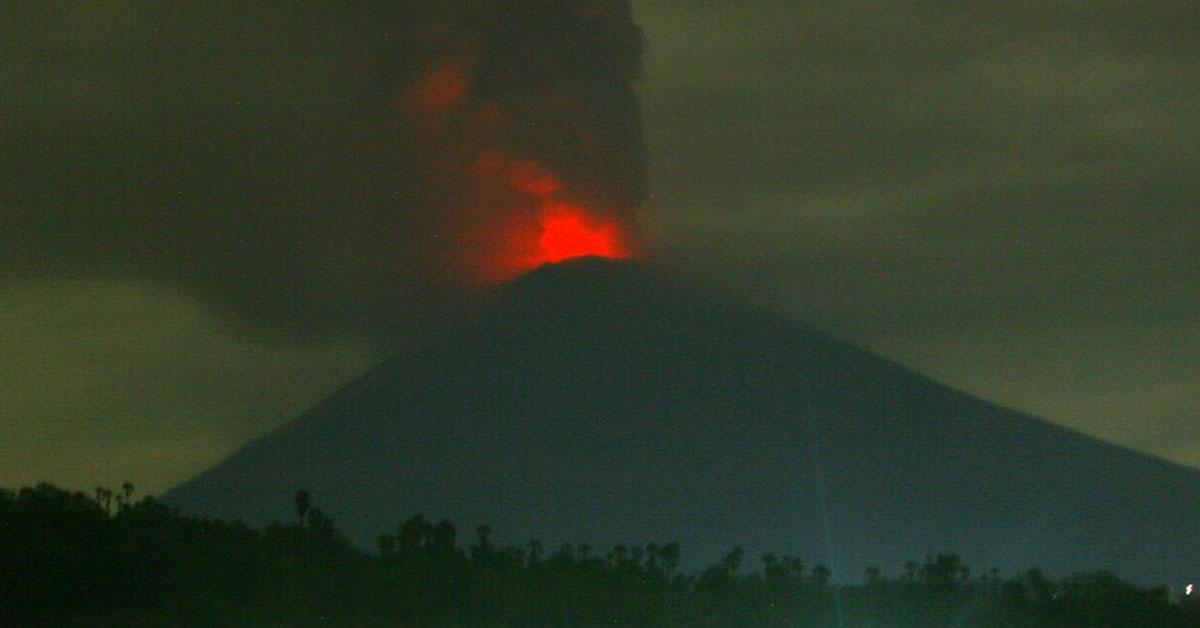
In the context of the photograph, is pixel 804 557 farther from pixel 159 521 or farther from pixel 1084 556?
pixel 159 521

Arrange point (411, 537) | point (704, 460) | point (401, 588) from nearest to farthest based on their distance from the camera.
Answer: point (401, 588), point (411, 537), point (704, 460)

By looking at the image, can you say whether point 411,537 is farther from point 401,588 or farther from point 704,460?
point 704,460

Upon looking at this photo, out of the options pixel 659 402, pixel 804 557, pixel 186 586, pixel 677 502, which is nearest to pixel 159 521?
pixel 186 586

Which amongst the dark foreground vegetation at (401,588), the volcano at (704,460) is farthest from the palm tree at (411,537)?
the volcano at (704,460)

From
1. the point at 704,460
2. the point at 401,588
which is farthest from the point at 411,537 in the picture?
the point at 704,460

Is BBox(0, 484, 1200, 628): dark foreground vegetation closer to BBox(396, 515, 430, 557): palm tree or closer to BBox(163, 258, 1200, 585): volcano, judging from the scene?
BBox(396, 515, 430, 557): palm tree

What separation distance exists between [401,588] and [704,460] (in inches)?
2517

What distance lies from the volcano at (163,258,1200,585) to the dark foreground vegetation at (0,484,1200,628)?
134 feet

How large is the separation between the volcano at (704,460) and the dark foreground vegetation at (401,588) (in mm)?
40868

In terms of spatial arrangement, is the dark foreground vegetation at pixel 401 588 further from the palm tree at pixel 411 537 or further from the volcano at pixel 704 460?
the volcano at pixel 704 460

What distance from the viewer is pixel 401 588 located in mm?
29516

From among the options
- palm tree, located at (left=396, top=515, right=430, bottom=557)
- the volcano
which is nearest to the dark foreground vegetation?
palm tree, located at (left=396, top=515, right=430, bottom=557)

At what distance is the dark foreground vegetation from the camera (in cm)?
2602

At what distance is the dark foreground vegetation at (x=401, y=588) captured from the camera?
1024 inches
